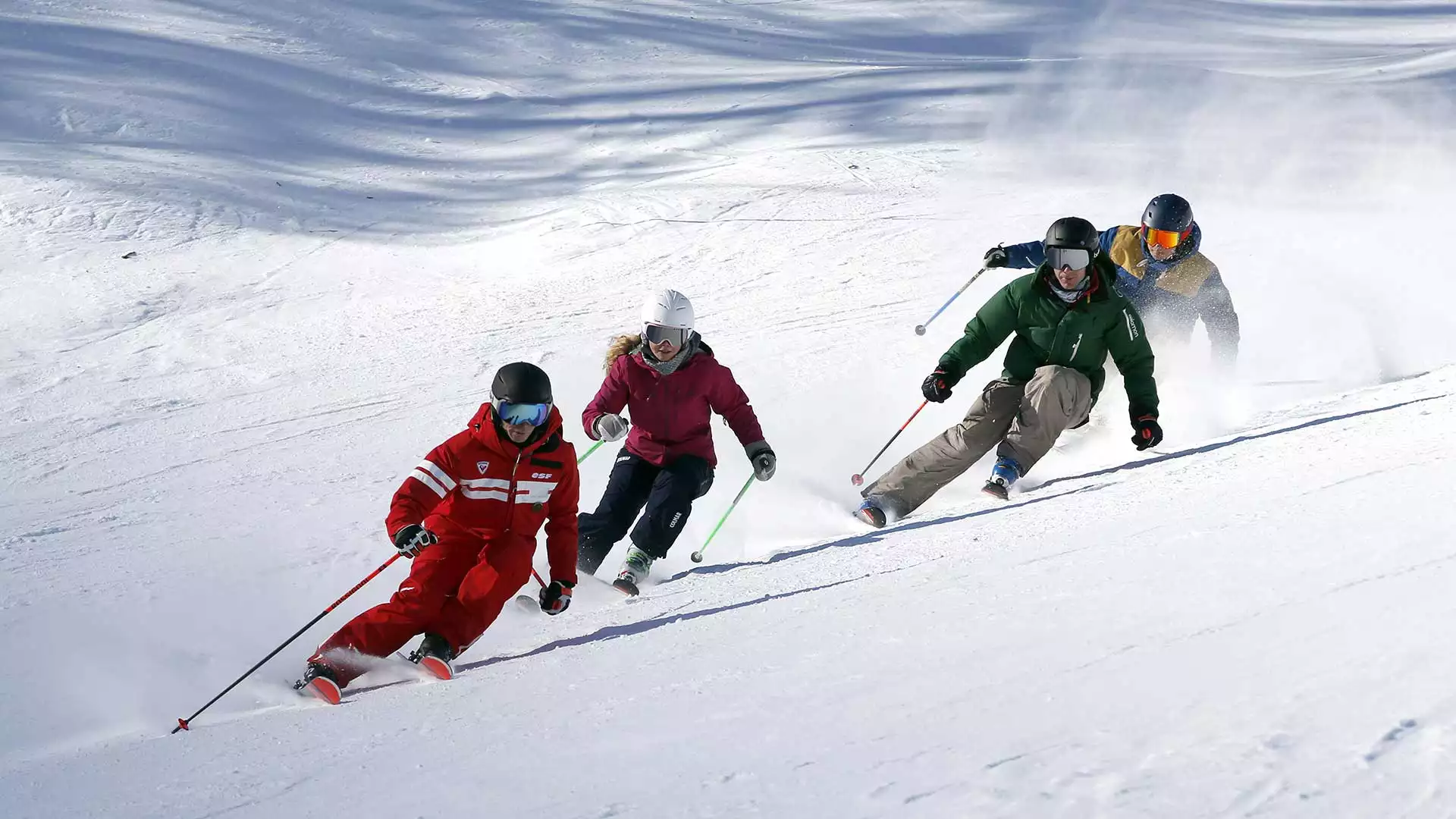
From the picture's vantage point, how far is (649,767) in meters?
2.31

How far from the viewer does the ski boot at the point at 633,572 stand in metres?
4.80

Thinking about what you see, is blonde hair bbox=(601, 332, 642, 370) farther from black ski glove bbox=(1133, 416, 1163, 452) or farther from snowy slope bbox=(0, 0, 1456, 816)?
black ski glove bbox=(1133, 416, 1163, 452)

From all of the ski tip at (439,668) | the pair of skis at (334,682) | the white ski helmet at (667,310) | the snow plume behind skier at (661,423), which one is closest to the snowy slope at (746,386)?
the pair of skis at (334,682)

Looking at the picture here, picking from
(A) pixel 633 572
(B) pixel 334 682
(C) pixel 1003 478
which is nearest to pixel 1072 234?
(C) pixel 1003 478

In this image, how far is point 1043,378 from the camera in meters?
5.48

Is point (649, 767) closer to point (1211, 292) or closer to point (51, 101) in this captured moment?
point (1211, 292)

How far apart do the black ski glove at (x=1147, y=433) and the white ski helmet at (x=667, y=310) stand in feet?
6.18

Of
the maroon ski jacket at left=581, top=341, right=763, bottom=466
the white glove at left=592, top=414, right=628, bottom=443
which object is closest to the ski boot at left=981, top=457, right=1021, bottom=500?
the maroon ski jacket at left=581, top=341, right=763, bottom=466

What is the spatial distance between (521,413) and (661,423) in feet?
4.00

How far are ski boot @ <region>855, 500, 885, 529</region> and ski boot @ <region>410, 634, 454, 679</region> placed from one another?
1980 mm

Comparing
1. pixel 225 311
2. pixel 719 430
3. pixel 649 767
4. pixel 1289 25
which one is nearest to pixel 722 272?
pixel 719 430

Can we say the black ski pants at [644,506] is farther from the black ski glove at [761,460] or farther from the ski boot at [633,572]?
the black ski glove at [761,460]

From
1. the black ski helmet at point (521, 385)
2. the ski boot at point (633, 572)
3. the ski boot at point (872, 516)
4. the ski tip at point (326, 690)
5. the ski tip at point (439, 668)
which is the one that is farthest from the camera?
the ski boot at point (872, 516)

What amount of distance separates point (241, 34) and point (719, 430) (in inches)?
430
